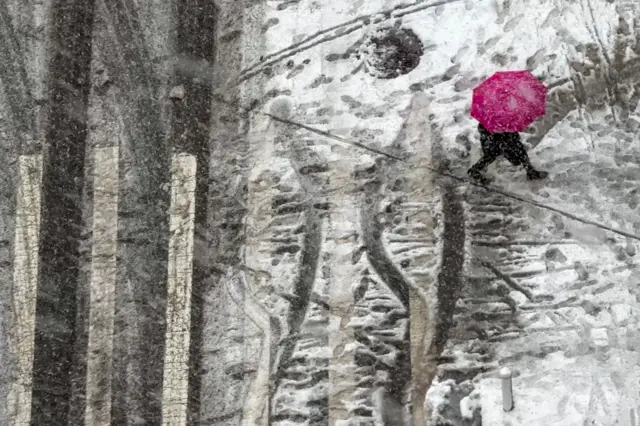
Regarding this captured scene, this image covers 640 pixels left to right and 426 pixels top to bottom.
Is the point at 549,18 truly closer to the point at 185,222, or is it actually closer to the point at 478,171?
the point at 478,171

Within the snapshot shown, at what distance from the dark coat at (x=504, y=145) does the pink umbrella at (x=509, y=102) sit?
20 centimetres

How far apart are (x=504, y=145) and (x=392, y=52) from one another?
3.52 feet

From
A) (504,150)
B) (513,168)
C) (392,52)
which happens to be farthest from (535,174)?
(392,52)

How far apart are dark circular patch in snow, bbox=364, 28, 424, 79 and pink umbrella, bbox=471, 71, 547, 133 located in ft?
2.96

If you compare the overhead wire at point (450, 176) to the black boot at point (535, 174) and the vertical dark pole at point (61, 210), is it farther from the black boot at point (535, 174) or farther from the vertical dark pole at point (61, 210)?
the vertical dark pole at point (61, 210)

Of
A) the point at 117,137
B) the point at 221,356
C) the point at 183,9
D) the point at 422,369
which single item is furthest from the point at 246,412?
the point at 183,9

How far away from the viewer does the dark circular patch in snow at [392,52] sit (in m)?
5.76

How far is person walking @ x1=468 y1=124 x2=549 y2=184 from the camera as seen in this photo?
5.16 metres

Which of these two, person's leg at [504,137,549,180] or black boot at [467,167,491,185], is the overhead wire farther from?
person's leg at [504,137,549,180]

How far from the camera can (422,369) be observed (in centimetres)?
530

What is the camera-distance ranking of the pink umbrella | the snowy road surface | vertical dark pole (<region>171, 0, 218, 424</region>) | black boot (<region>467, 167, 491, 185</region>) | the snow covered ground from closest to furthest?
1. the pink umbrella
2. the snow covered ground
3. the snowy road surface
4. black boot (<region>467, 167, 491, 185</region>)
5. vertical dark pole (<region>171, 0, 218, 424</region>)

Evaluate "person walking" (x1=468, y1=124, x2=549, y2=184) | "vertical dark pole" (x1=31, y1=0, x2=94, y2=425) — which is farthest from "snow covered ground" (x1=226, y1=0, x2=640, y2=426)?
"vertical dark pole" (x1=31, y1=0, x2=94, y2=425)

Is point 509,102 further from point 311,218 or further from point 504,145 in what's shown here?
point 311,218

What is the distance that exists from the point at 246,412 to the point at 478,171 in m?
2.02
